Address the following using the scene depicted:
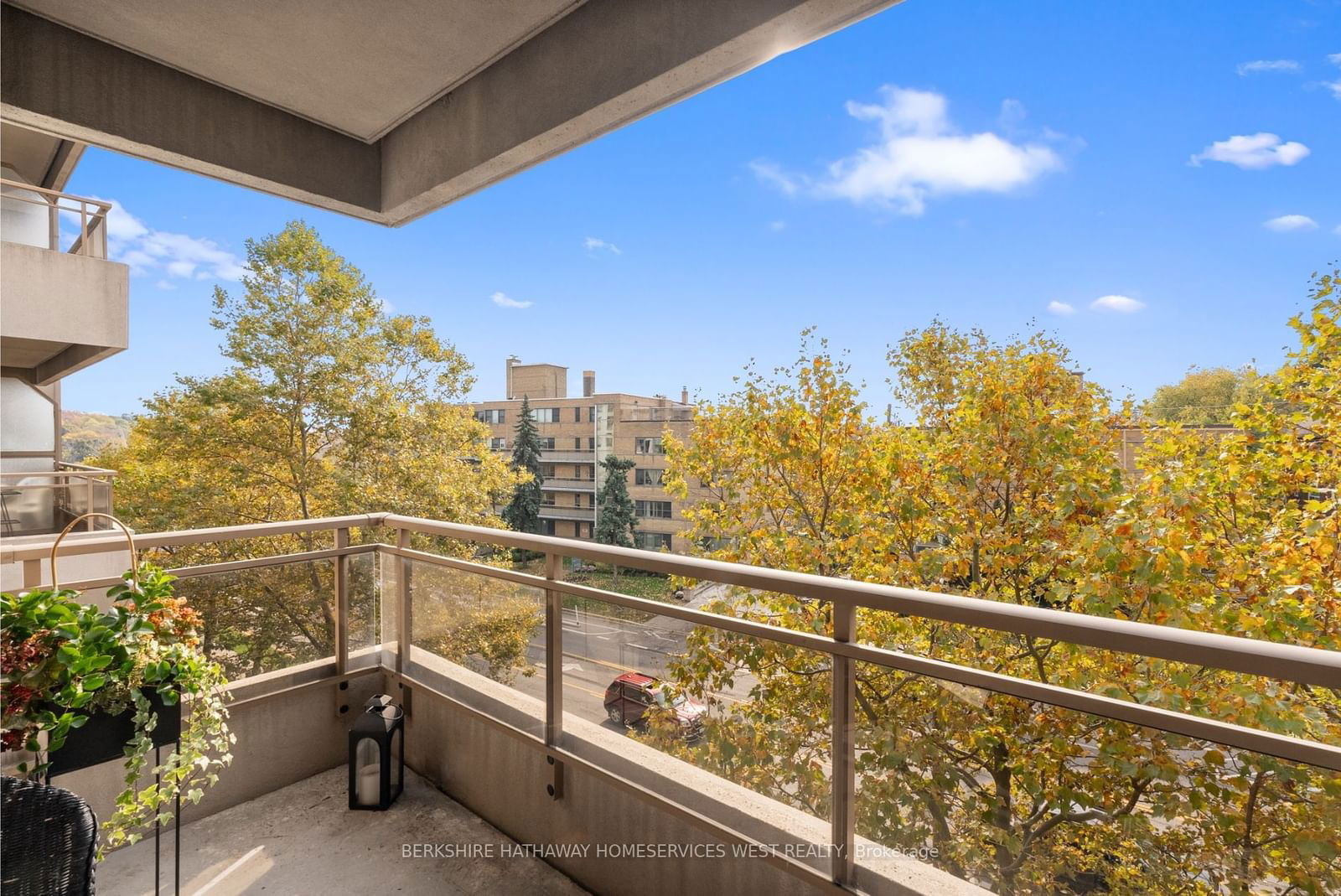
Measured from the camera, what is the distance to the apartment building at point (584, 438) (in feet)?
86.0

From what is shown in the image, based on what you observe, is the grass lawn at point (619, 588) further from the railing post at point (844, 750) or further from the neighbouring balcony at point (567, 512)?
the neighbouring balcony at point (567, 512)

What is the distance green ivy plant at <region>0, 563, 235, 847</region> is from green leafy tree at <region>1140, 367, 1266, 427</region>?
671 cm

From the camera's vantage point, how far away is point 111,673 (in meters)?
1.55

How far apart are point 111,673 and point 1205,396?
36.1 ft

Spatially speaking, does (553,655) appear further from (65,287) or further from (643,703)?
(65,287)

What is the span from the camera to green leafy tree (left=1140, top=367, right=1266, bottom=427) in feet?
18.2

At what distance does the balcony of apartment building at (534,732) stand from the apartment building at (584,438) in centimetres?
2191

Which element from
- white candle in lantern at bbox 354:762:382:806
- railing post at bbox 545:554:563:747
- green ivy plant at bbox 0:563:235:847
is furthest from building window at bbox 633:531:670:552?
green ivy plant at bbox 0:563:235:847

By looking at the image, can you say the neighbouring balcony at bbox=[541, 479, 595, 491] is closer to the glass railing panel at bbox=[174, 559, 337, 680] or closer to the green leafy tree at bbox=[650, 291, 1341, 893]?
the green leafy tree at bbox=[650, 291, 1341, 893]

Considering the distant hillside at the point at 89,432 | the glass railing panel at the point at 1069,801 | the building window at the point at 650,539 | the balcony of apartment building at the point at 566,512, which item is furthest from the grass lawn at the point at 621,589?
the balcony of apartment building at the point at 566,512

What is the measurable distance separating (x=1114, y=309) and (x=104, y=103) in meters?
49.1

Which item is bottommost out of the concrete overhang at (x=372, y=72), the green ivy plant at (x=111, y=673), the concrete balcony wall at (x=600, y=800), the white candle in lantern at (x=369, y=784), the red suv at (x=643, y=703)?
the white candle in lantern at (x=369, y=784)

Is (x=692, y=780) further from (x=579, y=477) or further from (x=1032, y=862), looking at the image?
(x=579, y=477)

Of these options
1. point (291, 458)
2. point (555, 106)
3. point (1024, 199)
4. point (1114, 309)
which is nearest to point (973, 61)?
point (1024, 199)
